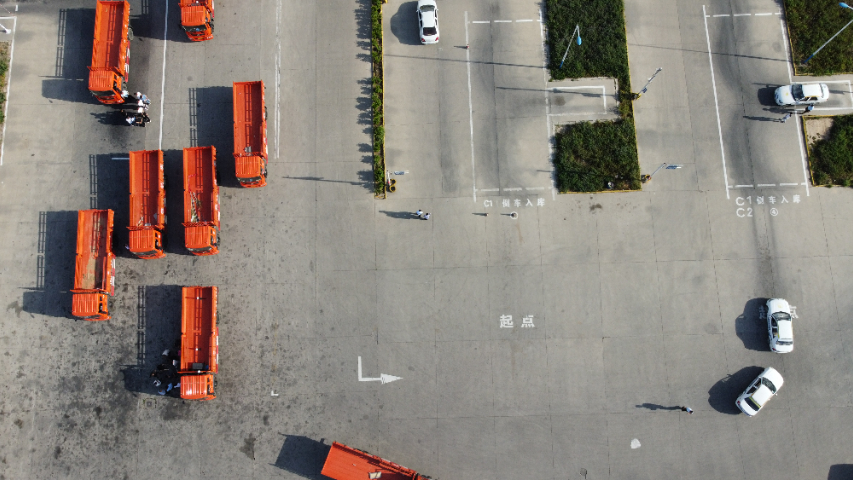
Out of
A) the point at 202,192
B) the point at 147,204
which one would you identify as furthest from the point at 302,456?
the point at 147,204

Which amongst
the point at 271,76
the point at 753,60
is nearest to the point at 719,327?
the point at 753,60

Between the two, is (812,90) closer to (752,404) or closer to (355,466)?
(752,404)

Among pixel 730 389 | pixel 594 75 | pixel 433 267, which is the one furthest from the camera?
→ pixel 594 75

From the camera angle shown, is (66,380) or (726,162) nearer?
(66,380)

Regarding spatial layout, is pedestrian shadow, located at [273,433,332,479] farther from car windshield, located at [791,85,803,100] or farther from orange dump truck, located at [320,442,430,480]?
car windshield, located at [791,85,803,100]

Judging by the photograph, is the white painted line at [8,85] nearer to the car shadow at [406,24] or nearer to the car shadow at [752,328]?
the car shadow at [406,24]

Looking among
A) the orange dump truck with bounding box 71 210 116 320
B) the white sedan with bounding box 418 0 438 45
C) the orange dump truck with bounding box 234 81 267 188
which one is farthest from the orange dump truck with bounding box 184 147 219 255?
the white sedan with bounding box 418 0 438 45

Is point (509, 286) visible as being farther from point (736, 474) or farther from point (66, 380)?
point (66, 380)
